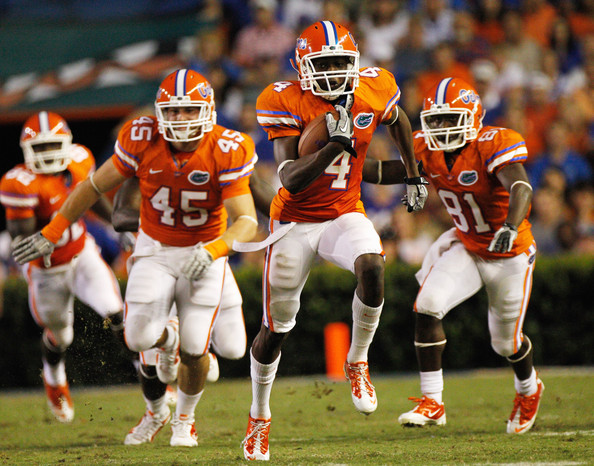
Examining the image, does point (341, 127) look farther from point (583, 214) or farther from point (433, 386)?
point (583, 214)

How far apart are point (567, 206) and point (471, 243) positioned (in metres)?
4.14

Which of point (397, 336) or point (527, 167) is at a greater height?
point (527, 167)

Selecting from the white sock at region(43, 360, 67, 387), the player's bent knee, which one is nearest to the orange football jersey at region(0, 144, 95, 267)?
the player's bent knee

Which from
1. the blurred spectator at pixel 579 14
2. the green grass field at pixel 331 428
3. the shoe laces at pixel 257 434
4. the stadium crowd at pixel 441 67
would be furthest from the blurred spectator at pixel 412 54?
the shoe laces at pixel 257 434

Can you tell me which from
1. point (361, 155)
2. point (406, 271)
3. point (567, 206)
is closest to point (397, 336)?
point (406, 271)

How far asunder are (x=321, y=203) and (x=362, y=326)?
649 millimetres

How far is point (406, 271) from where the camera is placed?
830cm

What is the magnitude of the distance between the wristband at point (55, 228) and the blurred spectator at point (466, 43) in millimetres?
6505

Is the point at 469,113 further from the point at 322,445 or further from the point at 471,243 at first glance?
the point at 322,445

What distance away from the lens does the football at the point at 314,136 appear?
4473mm

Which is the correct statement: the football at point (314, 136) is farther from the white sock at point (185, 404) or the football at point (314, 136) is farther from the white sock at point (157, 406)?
the white sock at point (157, 406)

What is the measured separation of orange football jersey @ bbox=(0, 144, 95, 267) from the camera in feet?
21.0

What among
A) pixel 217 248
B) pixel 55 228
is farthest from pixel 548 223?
pixel 55 228

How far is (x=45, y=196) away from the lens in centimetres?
647
